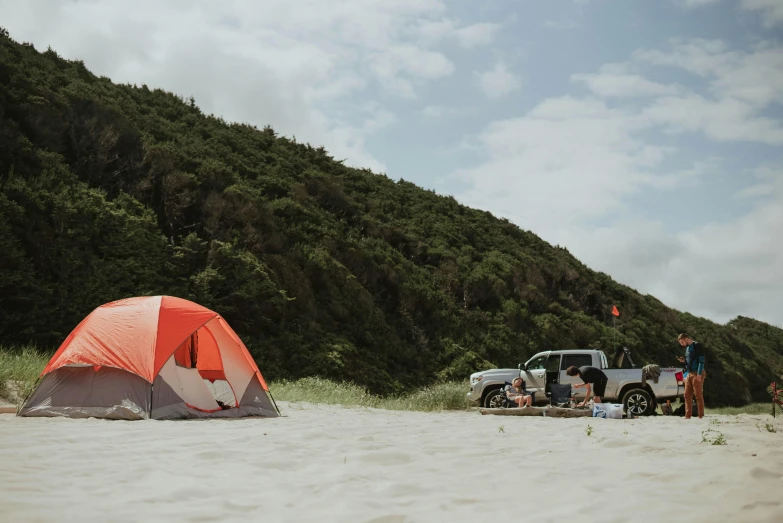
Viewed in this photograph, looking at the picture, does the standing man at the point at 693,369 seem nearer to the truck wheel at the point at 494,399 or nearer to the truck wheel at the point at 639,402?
the truck wheel at the point at 639,402

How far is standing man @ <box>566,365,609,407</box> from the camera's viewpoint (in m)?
14.3

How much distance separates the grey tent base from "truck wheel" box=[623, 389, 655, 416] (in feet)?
33.3

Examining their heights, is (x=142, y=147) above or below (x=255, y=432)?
above

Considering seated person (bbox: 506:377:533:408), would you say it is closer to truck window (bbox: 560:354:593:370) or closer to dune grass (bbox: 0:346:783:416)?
truck window (bbox: 560:354:593:370)

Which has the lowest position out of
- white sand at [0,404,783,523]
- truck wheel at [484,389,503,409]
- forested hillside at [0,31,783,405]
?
white sand at [0,404,783,523]

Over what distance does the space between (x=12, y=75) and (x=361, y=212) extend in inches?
641

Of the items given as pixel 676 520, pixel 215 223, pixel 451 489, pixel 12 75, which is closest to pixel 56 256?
pixel 215 223

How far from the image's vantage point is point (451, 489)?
4773 millimetres

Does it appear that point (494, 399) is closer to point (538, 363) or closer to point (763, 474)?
point (538, 363)

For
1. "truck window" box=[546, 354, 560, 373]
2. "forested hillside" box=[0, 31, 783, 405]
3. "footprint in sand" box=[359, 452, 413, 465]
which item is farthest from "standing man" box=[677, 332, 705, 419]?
"forested hillside" box=[0, 31, 783, 405]

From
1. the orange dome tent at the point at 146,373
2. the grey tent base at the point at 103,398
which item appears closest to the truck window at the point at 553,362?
the orange dome tent at the point at 146,373

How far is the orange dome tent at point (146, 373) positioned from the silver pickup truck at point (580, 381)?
6.72m

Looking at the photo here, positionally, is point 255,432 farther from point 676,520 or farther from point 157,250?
point 157,250

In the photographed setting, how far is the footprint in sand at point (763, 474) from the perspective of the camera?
4574mm
